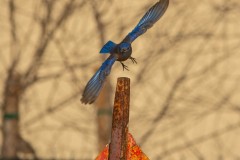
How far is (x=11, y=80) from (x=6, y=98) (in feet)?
0.59

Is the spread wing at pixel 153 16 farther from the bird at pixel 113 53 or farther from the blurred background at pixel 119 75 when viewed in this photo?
the blurred background at pixel 119 75

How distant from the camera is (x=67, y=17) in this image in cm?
698

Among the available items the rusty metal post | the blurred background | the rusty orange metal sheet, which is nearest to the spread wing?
the rusty metal post

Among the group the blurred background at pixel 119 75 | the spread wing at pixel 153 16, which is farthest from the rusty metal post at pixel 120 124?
the blurred background at pixel 119 75

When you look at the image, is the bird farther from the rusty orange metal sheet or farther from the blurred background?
the blurred background

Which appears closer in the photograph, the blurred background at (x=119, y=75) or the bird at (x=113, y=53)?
the bird at (x=113, y=53)

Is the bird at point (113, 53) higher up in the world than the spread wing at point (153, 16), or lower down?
lower down

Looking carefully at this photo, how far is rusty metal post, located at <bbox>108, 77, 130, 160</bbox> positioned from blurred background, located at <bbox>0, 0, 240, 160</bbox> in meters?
3.97

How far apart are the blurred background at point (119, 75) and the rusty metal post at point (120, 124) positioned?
13.0 ft

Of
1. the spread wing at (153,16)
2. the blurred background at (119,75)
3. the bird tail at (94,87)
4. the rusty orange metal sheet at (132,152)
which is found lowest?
the rusty orange metal sheet at (132,152)

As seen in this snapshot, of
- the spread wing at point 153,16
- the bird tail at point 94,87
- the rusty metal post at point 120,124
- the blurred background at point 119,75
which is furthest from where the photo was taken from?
the blurred background at point 119,75

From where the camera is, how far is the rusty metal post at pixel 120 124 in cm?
270

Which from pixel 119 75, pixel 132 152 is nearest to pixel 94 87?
pixel 132 152

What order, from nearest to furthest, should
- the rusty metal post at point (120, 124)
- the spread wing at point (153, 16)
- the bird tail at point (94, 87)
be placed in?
the bird tail at point (94, 87)
the rusty metal post at point (120, 124)
the spread wing at point (153, 16)
